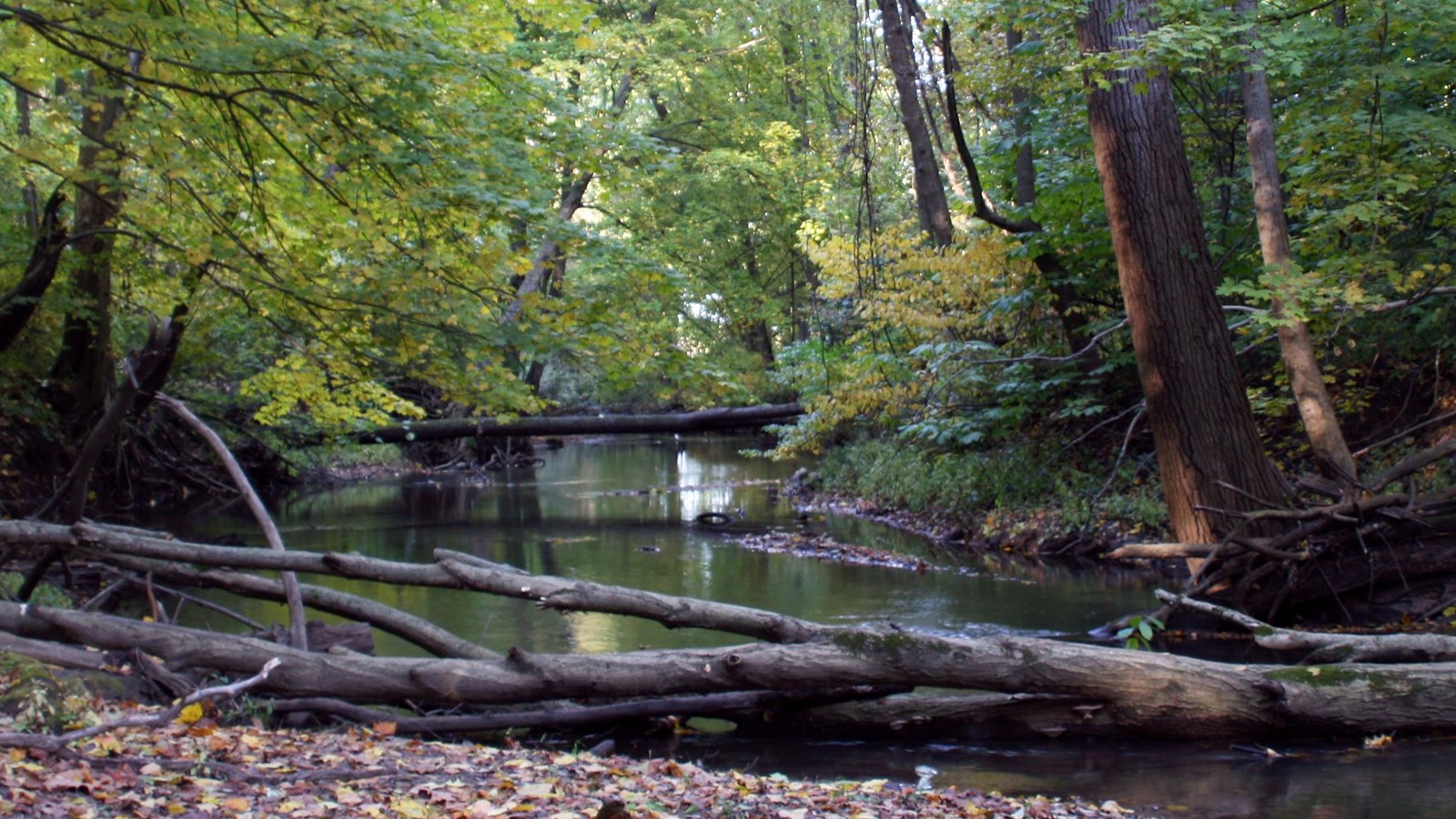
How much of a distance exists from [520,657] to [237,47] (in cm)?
391

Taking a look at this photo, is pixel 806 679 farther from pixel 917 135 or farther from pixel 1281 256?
pixel 917 135

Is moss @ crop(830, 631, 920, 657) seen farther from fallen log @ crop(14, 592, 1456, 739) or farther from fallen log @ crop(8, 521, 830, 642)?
fallen log @ crop(8, 521, 830, 642)

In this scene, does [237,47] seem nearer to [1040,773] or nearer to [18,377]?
[1040,773]

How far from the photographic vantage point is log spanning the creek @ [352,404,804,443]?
22141 mm

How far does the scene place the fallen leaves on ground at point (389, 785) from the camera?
4098 millimetres

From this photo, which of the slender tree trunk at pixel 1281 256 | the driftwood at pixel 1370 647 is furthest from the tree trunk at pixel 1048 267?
the driftwood at pixel 1370 647

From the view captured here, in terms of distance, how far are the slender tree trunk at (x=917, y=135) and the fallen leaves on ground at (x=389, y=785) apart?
663 cm

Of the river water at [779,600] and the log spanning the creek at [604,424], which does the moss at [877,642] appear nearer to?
the river water at [779,600]

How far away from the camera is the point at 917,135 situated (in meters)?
15.0

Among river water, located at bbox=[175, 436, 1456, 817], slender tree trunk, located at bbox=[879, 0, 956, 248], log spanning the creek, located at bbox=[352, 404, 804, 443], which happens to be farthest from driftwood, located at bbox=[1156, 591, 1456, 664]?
log spanning the creek, located at bbox=[352, 404, 804, 443]

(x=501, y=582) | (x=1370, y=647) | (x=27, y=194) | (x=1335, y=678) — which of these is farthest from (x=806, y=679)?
(x=27, y=194)

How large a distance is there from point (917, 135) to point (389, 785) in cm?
1217

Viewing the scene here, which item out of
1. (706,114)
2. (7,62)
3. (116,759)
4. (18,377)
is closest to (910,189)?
(706,114)

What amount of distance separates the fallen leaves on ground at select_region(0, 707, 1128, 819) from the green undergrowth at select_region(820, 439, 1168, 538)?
23.5ft
